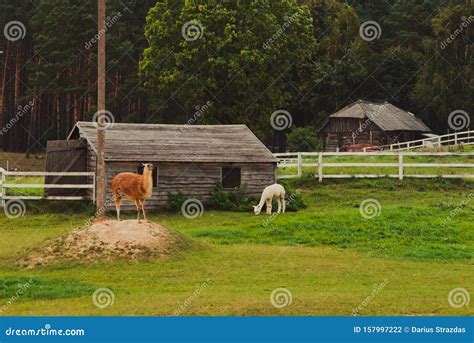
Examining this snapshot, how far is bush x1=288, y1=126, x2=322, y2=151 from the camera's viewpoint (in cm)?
6906

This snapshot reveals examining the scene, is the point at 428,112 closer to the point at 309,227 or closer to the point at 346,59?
the point at 346,59

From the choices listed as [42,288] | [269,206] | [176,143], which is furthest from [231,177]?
[42,288]

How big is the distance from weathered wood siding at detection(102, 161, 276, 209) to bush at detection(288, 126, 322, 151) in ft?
93.2

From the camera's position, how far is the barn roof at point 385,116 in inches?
2776

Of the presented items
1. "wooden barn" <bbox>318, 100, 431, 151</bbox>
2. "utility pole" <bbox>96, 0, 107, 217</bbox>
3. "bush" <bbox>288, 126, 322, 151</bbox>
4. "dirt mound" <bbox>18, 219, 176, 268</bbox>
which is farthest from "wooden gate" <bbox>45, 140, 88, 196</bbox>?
"wooden barn" <bbox>318, 100, 431, 151</bbox>

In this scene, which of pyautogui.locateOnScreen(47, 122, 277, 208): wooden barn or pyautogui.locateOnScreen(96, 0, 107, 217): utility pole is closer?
pyautogui.locateOnScreen(96, 0, 107, 217): utility pole

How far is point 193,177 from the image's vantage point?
39531 mm

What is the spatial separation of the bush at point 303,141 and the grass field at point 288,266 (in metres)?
28.2

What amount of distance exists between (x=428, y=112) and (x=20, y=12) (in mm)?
38233

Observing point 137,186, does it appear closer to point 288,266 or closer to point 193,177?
point 288,266

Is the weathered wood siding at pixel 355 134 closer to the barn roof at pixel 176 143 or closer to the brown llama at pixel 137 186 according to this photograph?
the barn roof at pixel 176 143

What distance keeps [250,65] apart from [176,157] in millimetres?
21052

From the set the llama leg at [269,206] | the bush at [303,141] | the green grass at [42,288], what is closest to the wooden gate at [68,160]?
the llama leg at [269,206]

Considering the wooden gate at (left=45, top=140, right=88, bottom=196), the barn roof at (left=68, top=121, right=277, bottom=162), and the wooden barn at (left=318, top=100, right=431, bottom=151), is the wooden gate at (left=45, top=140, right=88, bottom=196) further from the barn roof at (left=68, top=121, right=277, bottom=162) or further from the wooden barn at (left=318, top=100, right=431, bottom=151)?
the wooden barn at (left=318, top=100, right=431, bottom=151)
